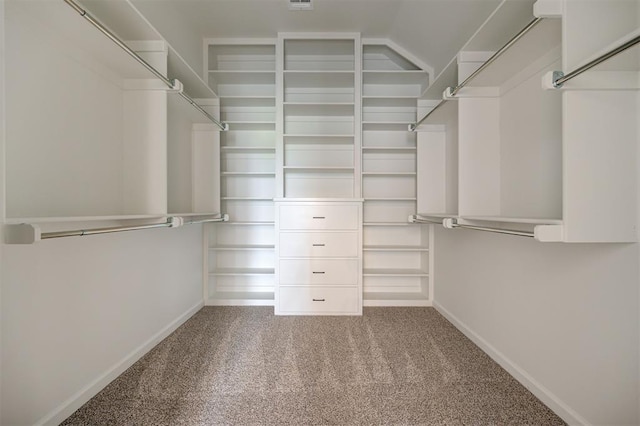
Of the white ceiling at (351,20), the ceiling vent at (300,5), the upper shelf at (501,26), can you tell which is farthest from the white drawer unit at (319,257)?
the ceiling vent at (300,5)

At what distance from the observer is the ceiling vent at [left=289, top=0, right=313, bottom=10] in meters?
2.40

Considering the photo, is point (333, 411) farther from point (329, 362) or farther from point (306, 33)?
point (306, 33)

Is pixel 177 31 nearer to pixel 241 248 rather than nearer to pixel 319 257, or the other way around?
pixel 241 248

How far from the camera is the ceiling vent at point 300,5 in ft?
7.88

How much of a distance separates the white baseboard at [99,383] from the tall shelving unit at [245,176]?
2.83ft

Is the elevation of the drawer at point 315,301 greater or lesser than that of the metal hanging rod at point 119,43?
lesser

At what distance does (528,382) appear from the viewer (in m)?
1.53

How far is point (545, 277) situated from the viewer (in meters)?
1.45

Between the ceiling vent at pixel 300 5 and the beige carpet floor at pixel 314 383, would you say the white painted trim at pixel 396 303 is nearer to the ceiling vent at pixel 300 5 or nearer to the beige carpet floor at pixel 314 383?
the beige carpet floor at pixel 314 383

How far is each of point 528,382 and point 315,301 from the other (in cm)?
158

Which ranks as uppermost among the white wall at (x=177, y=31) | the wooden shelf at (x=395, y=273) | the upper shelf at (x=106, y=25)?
the white wall at (x=177, y=31)

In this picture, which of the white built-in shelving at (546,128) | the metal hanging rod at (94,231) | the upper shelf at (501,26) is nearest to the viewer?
the metal hanging rod at (94,231)

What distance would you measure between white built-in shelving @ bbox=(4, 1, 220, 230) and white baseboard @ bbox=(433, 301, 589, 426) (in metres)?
2.15

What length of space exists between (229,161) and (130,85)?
4.58 feet
